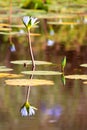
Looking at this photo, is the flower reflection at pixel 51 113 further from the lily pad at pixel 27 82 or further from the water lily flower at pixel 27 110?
the lily pad at pixel 27 82

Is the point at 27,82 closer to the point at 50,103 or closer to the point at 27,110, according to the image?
the point at 50,103

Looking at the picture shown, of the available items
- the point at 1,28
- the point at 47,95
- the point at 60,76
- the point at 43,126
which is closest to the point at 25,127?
the point at 43,126

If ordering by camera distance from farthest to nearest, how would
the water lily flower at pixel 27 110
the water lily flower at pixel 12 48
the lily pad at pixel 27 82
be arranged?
1. the water lily flower at pixel 12 48
2. the lily pad at pixel 27 82
3. the water lily flower at pixel 27 110

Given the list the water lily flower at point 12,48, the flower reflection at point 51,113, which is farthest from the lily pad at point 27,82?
the water lily flower at point 12,48

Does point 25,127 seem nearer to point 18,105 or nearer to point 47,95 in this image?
point 18,105

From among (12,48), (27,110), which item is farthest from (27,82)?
(12,48)

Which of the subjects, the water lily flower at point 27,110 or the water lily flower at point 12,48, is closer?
the water lily flower at point 27,110
